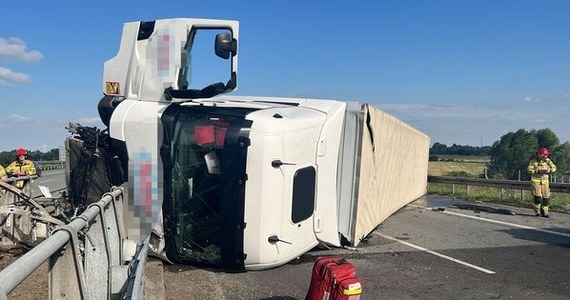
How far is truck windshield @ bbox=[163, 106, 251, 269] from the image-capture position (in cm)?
580

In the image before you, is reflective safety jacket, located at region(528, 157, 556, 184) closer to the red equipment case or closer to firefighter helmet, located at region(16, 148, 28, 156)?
the red equipment case

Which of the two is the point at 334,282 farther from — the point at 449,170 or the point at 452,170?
the point at 452,170

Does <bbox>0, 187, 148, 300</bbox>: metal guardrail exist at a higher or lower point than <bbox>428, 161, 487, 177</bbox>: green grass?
higher

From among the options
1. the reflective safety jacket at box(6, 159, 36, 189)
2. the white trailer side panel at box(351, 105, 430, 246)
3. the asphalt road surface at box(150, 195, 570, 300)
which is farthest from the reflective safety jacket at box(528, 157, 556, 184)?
the reflective safety jacket at box(6, 159, 36, 189)

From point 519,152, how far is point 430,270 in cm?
3432

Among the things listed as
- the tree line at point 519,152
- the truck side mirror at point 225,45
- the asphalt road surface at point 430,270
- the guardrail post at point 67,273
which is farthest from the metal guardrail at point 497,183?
the guardrail post at point 67,273

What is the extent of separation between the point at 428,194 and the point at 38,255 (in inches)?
808

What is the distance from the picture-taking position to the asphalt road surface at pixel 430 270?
574cm

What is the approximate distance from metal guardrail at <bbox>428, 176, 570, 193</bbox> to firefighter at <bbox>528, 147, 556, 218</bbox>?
5.60 feet

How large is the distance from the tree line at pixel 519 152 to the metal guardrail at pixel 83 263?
26.4m

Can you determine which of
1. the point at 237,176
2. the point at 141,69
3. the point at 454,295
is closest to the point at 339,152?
the point at 237,176

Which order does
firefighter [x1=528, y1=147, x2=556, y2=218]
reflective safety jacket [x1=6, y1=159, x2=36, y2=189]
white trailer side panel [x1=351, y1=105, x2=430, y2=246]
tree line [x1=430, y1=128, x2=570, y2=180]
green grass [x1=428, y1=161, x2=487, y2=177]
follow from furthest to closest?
tree line [x1=430, y1=128, x2=570, y2=180] → green grass [x1=428, y1=161, x2=487, y2=177] → firefighter [x1=528, y1=147, x2=556, y2=218] → reflective safety jacket [x1=6, y1=159, x2=36, y2=189] → white trailer side panel [x1=351, y1=105, x2=430, y2=246]

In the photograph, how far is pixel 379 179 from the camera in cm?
916

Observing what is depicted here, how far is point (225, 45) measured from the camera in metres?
6.59
